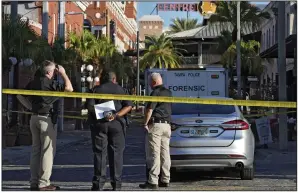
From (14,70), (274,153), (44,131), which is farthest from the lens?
(14,70)

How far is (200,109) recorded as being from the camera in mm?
10516

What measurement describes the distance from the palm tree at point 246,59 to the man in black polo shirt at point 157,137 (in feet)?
125

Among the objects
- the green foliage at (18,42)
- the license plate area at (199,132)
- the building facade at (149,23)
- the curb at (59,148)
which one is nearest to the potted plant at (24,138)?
the curb at (59,148)

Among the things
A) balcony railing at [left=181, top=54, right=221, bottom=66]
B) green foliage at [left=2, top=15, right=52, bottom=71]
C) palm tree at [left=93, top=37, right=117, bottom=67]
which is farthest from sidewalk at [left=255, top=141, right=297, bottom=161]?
balcony railing at [left=181, top=54, right=221, bottom=66]

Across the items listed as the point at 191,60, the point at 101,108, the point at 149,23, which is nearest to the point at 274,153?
the point at 101,108

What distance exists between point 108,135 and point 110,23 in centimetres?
4990

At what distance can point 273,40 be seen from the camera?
4750cm

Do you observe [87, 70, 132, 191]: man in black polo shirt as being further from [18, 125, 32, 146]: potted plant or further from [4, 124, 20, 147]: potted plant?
[18, 125, 32, 146]: potted plant

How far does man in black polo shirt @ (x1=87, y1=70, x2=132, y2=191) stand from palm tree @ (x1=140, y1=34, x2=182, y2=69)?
51061 millimetres

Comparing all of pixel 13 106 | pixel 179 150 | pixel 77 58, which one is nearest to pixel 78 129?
pixel 77 58

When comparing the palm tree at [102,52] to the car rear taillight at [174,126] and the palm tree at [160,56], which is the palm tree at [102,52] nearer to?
the palm tree at [160,56]

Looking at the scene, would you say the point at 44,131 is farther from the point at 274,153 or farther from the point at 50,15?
the point at 50,15

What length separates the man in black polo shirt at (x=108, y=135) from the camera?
8492 mm

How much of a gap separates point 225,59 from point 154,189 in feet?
129
